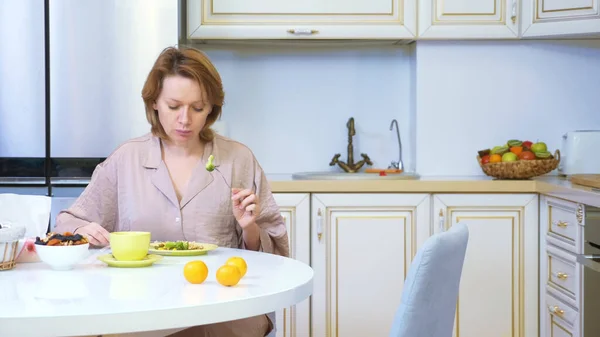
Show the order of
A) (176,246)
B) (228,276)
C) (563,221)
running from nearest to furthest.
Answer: (228,276), (176,246), (563,221)

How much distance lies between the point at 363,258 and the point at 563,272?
78 cm

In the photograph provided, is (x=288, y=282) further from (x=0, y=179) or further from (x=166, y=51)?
(x=0, y=179)

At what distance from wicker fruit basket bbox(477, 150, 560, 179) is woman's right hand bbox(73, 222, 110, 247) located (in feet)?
6.49

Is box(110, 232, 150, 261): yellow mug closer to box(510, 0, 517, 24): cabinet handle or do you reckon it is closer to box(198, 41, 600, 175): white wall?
box(198, 41, 600, 175): white wall

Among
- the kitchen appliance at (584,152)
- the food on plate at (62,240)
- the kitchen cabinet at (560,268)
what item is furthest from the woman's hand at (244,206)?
the kitchen appliance at (584,152)

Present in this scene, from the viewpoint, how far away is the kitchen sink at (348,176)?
369cm

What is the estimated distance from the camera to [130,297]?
1.54 m

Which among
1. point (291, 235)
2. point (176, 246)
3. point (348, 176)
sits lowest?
point (291, 235)

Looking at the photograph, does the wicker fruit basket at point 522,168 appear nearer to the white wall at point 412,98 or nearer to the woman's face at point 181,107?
the white wall at point 412,98

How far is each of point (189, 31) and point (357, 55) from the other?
2.72 feet

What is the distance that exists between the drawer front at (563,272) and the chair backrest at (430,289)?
1.67 metres

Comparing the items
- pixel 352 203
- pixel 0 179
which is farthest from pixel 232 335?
pixel 0 179

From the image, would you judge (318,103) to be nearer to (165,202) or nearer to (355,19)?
(355,19)

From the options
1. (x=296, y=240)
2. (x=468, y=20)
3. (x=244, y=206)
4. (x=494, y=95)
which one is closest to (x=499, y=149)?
(x=494, y=95)
